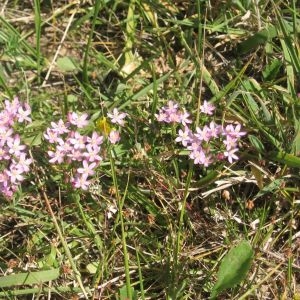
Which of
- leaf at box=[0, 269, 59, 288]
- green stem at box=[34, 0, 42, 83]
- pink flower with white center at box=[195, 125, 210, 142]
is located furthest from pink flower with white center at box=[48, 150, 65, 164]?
green stem at box=[34, 0, 42, 83]

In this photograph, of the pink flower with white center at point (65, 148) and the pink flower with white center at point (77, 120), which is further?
the pink flower with white center at point (77, 120)

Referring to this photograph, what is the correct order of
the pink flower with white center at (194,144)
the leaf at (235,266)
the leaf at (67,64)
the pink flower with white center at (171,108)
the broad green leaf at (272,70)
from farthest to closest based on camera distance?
the leaf at (67,64) → the broad green leaf at (272,70) → the pink flower with white center at (171,108) → the pink flower with white center at (194,144) → the leaf at (235,266)

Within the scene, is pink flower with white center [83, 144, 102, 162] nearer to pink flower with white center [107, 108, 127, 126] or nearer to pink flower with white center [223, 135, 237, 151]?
pink flower with white center [107, 108, 127, 126]

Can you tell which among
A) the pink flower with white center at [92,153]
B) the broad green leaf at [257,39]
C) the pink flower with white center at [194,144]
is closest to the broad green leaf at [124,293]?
the pink flower with white center at [92,153]

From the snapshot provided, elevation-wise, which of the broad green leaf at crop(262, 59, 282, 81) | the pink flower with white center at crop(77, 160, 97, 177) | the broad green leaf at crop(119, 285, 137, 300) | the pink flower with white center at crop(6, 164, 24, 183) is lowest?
the broad green leaf at crop(119, 285, 137, 300)

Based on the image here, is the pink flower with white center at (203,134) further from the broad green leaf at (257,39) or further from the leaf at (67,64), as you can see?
the leaf at (67,64)

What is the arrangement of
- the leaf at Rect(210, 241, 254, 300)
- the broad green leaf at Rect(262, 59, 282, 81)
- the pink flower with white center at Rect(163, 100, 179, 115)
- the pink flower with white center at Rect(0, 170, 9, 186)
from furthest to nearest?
1. the broad green leaf at Rect(262, 59, 282, 81)
2. the pink flower with white center at Rect(163, 100, 179, 115)
3. the pink flower with white center at Rect(0, 170, 9, 186)
4. the leaf at Rect(210, 241, 254, 300)

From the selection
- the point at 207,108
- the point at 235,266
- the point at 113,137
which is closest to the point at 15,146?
the point at 113,137
